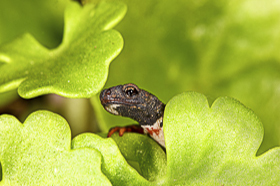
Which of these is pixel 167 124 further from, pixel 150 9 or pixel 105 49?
pixel 150 9

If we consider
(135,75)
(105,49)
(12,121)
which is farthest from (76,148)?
(135,75)

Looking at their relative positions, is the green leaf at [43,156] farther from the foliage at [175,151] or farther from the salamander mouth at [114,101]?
the salamander mouth at [114,101]

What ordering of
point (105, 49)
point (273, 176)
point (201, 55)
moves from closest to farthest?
point (273, 176)
point (105, 49)
point (201, 55)

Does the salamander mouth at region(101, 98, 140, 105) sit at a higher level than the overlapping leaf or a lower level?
lower

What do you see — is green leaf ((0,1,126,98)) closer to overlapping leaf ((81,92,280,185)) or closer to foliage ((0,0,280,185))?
foliage ((0,0,280,185))

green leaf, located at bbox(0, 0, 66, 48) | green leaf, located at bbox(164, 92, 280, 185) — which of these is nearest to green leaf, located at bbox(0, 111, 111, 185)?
green leaf, located at bbox(164, 92, 280, 185)

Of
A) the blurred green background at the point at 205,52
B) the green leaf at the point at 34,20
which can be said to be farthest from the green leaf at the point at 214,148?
the green leaf at the point at 34,20
